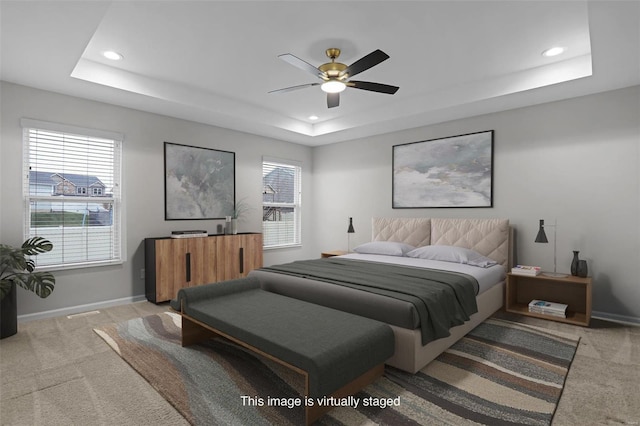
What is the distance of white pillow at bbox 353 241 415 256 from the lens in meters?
4.57

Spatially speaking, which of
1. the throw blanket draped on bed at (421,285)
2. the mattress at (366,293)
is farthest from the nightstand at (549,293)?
the throw blanket draped on bed at (421,285)

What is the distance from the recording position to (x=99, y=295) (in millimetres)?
3982

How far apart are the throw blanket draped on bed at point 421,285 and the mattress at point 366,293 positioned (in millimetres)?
92

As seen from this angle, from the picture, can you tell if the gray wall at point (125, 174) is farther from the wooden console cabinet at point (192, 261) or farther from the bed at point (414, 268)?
the bed at point (414, 268)

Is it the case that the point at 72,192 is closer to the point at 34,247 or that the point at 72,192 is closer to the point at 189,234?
the point at 34,247

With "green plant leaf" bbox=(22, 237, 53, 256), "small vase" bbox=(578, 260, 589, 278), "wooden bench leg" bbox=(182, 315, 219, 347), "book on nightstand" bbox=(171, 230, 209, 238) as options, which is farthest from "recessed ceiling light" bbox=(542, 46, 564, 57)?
"green plant leaf" bbox=(22, 237, 53, 256)

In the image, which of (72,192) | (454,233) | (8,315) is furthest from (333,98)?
(8,315)

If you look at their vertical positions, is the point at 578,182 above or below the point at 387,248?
above

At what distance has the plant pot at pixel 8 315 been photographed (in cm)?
302

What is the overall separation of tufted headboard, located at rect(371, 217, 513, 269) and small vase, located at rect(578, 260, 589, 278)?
0.72m

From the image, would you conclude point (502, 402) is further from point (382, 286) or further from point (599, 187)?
point (599, 187)

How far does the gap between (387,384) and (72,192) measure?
385cm

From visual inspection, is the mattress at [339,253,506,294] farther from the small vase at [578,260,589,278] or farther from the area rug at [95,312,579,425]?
the small vase at [578,260,589,278]

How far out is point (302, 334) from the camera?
2021 mm
